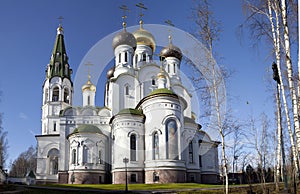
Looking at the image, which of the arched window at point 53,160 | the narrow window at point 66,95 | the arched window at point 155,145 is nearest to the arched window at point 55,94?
the narrow window at point 66,95

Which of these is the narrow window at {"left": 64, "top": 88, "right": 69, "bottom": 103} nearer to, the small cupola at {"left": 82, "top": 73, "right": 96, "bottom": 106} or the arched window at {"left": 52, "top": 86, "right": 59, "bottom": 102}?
the arched window at {"left": 52, "top": 86, "right": 59, "bottom": 102}

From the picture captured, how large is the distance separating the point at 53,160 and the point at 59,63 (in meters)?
12.1

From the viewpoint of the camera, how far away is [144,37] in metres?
38.3

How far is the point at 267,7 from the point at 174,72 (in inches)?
1059

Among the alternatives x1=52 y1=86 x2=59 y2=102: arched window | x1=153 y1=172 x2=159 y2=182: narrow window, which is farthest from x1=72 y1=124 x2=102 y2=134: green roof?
x1=52 y1=86 x2=59 y2=102: arched window

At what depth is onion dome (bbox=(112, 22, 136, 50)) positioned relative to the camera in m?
35.9

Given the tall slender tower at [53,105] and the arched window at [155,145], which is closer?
the arched window at [155,145]

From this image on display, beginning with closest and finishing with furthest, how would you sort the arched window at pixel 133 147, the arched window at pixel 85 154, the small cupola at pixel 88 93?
the arched window at pixel 133 147 < the arched window at pixel 85 154 < the small cupola at pixel 88 93

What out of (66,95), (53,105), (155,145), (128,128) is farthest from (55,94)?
(155,145)

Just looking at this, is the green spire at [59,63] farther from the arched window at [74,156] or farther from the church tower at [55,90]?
the arched window at [74,156]

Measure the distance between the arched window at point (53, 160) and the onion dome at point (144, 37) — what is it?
16.1 metres

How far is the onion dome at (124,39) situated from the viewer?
3588cm

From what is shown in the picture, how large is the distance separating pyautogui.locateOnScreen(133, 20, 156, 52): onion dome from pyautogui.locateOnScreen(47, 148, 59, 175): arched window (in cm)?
1612

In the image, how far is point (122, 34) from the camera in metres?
36.3
